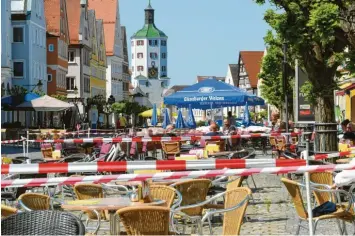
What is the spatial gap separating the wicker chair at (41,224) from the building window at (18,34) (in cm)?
7015

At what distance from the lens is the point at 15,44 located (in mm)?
75438

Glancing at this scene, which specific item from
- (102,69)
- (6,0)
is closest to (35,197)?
(6,0)

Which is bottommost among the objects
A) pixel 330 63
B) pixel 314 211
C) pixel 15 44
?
pixel 314 211

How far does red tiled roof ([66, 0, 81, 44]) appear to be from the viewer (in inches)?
3984

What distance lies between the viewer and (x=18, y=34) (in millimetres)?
75500

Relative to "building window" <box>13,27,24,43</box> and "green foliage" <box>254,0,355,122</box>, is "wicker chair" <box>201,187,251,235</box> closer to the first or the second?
"green foliage" <box>254,0,355,122</box>

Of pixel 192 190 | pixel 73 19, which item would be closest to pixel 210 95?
pixel 192 190

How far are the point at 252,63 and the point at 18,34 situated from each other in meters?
71.9

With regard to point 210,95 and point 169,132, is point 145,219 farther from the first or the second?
point 169,132

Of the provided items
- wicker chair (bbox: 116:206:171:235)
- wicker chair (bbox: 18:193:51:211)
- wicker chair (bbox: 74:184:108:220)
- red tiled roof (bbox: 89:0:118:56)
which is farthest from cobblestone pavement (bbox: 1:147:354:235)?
red tiled roof (bbox: 89:0:118:56)

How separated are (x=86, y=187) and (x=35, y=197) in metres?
1.29

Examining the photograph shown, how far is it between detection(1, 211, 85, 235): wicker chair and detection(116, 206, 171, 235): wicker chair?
2.05 feet

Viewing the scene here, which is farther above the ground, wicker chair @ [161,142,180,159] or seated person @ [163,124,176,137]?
seated person @ [163,124,176,137]

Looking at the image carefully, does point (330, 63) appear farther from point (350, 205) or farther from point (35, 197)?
point (35, 197)
